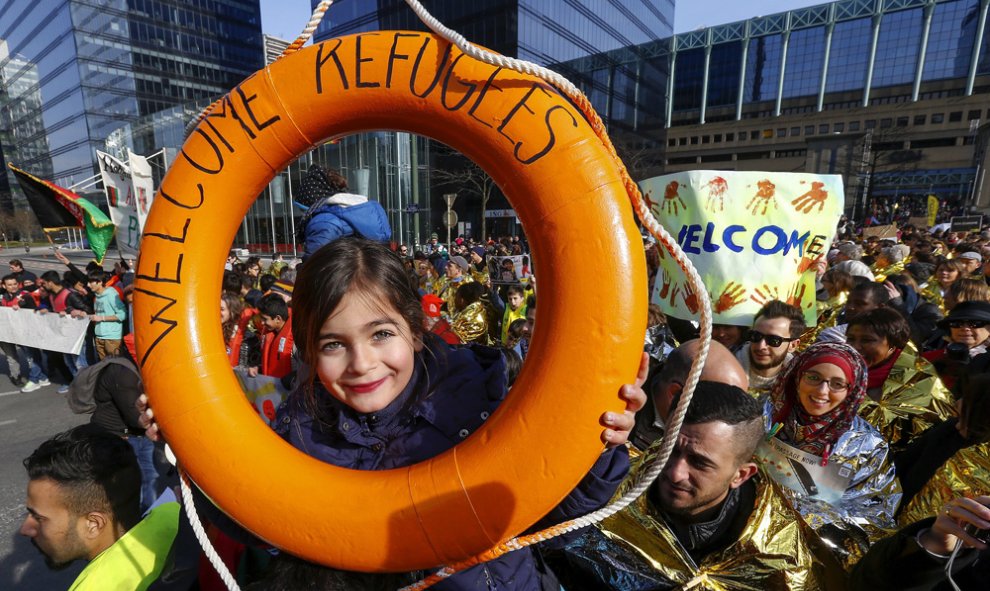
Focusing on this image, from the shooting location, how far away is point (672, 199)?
3191 mm

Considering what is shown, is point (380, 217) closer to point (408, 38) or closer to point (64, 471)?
point (408, 38)

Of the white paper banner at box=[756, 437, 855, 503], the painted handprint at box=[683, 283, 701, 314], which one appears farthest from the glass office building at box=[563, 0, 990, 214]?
the white paper banner at box=[756, 437, 855, 503]

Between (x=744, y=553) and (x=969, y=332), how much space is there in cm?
258

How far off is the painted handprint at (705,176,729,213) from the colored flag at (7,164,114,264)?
6.04 m

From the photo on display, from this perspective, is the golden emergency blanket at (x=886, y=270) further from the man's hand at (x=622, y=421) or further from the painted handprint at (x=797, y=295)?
the man's hand at (x=622, y=421)

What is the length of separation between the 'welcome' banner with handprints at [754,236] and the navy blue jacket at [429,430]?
208 cm

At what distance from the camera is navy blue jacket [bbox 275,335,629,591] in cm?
112

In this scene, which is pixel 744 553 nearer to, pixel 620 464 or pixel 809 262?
pixel 620 464

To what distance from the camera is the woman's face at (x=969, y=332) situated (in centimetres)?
262

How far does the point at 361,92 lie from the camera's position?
1.13 m

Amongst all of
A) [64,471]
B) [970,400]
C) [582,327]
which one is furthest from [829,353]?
[64,471]

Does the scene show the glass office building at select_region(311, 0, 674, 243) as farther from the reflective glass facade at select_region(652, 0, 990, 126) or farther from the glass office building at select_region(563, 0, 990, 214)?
the reflective glass facade at select_region(652, 0, 990, 126)

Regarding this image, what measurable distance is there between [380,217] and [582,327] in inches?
56.5

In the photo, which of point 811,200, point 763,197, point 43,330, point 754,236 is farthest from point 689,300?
point 43,330
